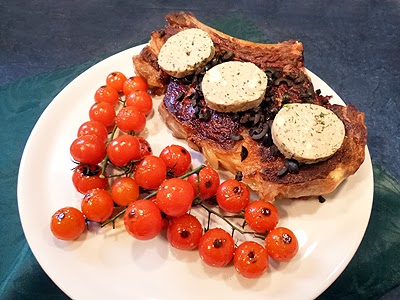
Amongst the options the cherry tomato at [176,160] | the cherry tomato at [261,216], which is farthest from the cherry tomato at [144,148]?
the cherry tomato at [261,216]

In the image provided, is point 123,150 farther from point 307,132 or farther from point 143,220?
point 307,132

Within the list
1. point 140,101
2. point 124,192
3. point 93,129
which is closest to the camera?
point 124,192

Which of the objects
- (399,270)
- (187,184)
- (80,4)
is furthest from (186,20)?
(399,270)

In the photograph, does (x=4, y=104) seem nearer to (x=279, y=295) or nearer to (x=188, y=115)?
(x=188, y=115)

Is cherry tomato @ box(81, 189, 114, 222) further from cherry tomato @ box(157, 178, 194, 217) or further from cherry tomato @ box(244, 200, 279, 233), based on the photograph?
cherry tomato @ box(244, 200, 279, 233)

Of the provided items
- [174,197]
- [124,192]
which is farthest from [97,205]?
[174,197]

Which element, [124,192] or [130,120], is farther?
[130,120]

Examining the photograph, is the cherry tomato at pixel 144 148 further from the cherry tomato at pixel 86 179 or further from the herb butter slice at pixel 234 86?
the herb butter slice at pixel 234 86

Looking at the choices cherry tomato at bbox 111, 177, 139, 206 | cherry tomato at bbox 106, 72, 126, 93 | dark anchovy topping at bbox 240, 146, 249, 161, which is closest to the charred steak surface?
dark anchovy topping at bbox 240, 146, 249, 161

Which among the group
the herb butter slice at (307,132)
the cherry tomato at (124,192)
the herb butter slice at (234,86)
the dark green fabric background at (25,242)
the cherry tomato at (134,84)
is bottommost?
the dark green fabric background at (25,242)
